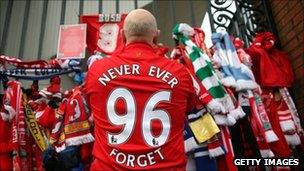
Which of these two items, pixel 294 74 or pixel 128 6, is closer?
pixel 294 74

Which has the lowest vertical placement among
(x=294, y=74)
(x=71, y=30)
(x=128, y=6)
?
(x=294, y=74)

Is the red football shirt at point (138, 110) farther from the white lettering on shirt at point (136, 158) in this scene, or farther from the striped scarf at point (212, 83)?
the striped scarf at point (212, 83)

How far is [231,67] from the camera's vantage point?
3152 mm

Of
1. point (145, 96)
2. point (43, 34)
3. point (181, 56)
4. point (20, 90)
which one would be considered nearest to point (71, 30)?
point (43, 34)

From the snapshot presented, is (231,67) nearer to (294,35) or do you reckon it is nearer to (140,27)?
(294,35)

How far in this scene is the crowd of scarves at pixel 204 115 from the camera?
2771 mm

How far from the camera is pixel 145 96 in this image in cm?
187

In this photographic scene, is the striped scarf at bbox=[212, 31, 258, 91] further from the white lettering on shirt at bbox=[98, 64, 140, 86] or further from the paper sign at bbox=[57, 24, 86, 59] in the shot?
the paper sign at bbox=[57, 24, 86, 59]

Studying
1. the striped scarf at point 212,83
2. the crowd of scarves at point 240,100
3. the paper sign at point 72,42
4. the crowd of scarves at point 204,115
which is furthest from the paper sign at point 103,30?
the striped scarf at point 212,83

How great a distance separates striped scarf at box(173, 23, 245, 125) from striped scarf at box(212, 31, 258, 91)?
0.45 ft

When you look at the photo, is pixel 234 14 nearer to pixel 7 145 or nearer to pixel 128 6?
pixel 128 6

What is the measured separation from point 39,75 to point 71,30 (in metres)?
0.78

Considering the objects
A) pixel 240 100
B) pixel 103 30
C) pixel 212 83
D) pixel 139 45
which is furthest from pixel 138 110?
pixel 103 30

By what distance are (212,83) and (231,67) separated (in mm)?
368
